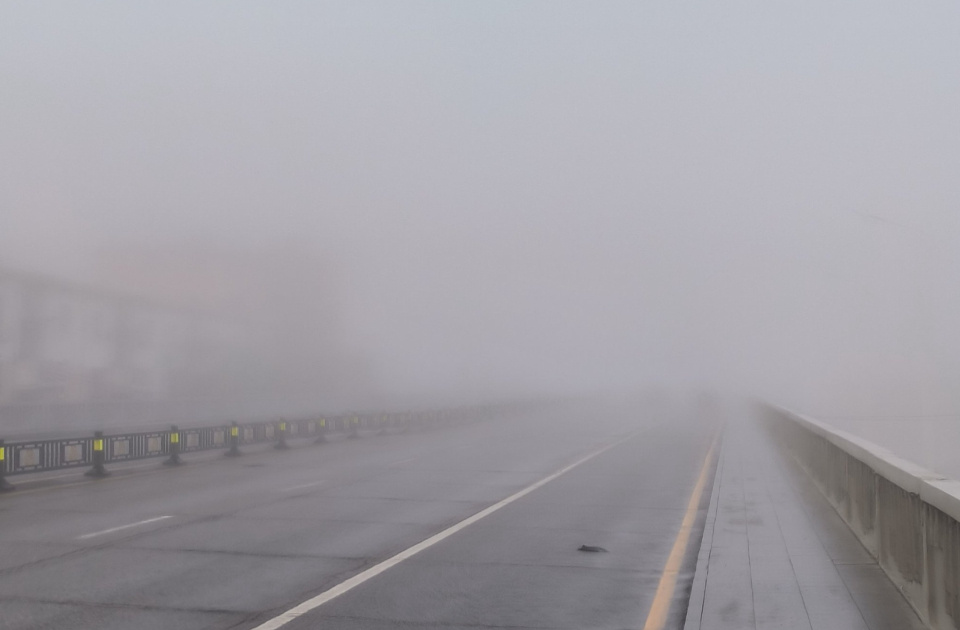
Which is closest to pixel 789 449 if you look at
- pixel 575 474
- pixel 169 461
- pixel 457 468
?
pixel 575 474

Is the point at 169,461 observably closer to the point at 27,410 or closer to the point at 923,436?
the point at 27,410

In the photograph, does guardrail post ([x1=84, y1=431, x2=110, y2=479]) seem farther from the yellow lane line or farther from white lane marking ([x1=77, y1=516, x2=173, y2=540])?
the yellow lane line

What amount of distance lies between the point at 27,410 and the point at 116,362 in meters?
10.3

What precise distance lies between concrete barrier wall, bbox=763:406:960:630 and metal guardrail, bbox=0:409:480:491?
14141 mm

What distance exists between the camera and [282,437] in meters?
29.2

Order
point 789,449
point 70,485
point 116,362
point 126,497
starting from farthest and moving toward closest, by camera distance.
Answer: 1. point 116,362
2. point 789,449
3. point 70,485
4. point 126,497

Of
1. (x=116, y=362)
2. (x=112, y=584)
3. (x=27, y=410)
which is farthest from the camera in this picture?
(x=116, y=362)

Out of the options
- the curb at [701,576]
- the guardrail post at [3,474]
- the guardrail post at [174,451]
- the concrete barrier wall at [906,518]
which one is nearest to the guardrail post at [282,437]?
the guardrail post at [174,451]

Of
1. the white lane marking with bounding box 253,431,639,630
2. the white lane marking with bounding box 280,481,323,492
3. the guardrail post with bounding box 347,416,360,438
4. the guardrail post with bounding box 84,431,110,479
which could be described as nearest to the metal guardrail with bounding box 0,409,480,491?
the guardrail post with bounding box 84,431,110,479

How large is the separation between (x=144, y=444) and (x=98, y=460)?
7.70 ft

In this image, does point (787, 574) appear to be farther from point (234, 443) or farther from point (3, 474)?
point (234, 443)

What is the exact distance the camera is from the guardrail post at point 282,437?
28.9 meters

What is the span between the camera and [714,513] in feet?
Result: 45.5

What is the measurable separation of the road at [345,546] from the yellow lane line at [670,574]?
0.05 m
